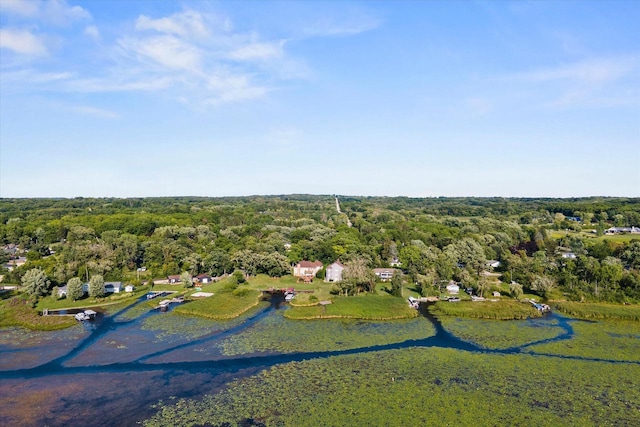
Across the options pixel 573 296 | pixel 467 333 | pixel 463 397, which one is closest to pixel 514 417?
pixel 463 397

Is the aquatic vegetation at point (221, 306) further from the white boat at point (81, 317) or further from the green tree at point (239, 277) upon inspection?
the white boat at point (81, 317)

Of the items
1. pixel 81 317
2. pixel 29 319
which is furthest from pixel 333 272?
pixel 29 319

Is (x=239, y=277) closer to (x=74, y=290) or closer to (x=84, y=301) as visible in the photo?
(x=84, y=301)

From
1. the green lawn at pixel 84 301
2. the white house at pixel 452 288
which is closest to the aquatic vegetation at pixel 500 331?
the white house at pixel 452 288

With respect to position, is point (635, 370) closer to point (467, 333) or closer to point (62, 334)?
point (467, 333)

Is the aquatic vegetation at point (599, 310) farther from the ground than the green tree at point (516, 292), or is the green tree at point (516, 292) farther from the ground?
the green tree at point (516, 292)

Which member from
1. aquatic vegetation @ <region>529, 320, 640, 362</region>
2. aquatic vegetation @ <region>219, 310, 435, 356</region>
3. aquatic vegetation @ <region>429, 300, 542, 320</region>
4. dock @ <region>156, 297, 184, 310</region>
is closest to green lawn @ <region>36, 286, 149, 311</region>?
dock @ <region>156, 297, 184, 310</region>
